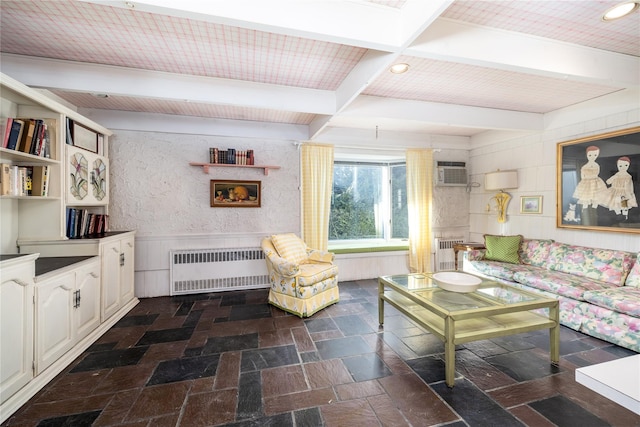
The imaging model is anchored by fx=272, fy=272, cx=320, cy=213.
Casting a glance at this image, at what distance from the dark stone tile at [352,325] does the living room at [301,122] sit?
1416mm

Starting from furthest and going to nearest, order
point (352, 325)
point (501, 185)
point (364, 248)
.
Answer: point (364, 248) → point (501, 185) → point (352, 325)

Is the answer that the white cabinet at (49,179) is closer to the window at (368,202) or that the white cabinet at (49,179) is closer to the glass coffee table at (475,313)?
the glass coffee table at (475,313)

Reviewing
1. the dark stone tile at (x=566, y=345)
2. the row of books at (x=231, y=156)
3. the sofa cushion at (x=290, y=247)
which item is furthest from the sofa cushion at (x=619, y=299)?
the row of books at (x=231, y=156)

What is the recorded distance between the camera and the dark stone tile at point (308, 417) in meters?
1.52

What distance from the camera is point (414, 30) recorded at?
1544mm

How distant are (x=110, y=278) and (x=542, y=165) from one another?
5289mm

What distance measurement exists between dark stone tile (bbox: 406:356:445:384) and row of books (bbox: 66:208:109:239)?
3238 mm

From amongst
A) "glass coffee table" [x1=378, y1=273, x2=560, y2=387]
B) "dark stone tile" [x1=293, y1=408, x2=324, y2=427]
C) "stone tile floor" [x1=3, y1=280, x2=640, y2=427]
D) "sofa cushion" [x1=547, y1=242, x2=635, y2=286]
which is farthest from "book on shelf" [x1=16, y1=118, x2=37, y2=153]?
"sofa cushion" [x1=547, y1=242, x2=635, y2=286]

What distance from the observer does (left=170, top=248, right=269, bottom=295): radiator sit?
3609 mm

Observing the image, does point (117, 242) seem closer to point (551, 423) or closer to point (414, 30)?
point (414, 30)

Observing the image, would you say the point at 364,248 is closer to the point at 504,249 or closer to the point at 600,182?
the point at 504,249

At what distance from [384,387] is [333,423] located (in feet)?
1.52

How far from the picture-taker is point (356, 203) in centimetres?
489

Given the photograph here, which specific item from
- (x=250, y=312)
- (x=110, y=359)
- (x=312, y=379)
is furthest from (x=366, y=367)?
(x=110, y=359)
